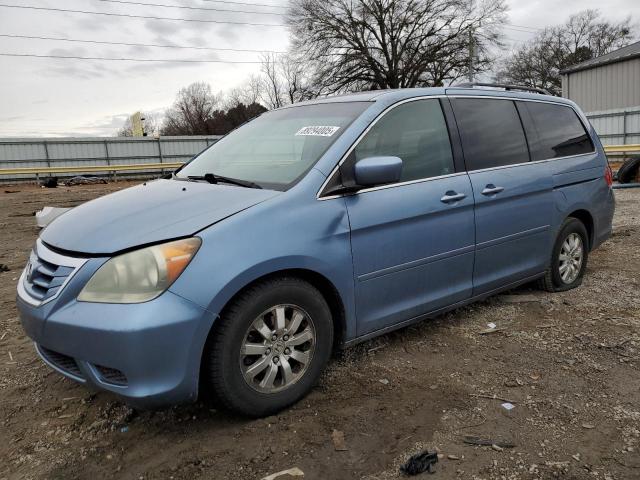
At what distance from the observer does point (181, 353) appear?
7.75 feet

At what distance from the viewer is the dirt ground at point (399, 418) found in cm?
236

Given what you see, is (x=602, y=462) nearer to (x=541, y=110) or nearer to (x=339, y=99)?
(x=339, y=99)

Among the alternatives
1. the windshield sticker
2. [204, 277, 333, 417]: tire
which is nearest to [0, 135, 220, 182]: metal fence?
the windshield sticker

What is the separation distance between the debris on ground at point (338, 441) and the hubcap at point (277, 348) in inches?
13.9

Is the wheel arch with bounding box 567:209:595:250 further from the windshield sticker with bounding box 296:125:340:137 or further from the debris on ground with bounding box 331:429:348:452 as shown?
the debris on ground with bounding box 331:429:348:452

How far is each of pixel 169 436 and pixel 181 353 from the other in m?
0.55

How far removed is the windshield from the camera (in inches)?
121

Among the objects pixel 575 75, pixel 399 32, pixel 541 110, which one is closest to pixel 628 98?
pixel 575 75

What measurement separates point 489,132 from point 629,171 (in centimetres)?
1142

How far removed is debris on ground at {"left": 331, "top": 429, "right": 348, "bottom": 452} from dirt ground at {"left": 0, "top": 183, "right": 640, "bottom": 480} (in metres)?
0.02

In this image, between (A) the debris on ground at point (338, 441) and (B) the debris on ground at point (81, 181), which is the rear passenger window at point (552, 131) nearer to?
(A) the debris on ground at point (338, 441)

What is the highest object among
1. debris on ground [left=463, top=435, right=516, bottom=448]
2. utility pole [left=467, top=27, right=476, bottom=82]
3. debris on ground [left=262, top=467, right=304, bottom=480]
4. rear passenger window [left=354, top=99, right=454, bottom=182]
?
utility pole [left=467, top=27, right=476, bottom=82]

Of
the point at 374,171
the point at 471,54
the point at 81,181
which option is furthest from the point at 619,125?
the point at 374,171

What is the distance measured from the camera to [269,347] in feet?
8.74
